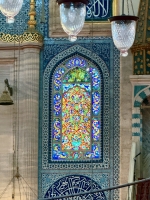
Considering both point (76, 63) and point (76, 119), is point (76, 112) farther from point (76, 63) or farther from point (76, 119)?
point (76, 63)

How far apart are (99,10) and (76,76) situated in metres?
1.01

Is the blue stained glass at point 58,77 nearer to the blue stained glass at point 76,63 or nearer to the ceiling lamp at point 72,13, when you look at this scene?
the blue stained glass at point 76,63

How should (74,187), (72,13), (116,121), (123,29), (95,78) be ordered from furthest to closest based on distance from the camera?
(95,78)
(116,121)
(74,187)
(123,29)
(72,13)

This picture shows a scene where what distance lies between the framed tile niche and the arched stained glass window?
1.40ft

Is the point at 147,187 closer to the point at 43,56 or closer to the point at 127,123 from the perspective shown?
the point at 127,123

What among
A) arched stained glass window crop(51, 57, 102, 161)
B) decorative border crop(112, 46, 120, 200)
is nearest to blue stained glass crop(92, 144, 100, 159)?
arched stained glass window crop(51, 57, 102, 161)

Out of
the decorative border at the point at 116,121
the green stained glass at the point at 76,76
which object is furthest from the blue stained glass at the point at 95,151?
the green stained glass at the point at 76,76

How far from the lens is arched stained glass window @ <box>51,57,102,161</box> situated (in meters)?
12.4

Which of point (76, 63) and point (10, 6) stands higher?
point (10, 6)

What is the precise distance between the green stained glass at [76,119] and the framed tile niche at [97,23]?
797mm

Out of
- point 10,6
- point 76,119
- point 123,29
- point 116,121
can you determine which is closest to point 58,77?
point 76,119

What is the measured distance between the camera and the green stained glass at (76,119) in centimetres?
1243

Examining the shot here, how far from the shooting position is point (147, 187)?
11.4 metres

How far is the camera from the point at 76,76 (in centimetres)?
→ 1255
